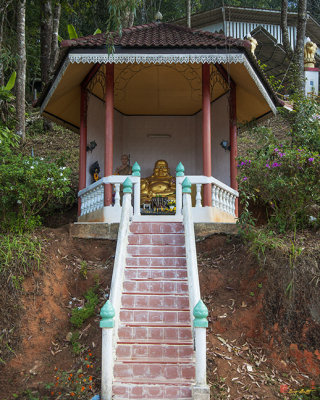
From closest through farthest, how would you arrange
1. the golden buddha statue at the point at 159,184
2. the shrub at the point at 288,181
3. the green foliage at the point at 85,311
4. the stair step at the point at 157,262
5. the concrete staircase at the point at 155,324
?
the concrete staircase at the point at 155,324 < the green foliage at the point at 85,311 < the stair step at the point at 157,262 < the shrub at the point at 288,181 < the golden buddha statue at the point at 159,184

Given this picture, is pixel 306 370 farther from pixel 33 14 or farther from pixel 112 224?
pixel 33 14

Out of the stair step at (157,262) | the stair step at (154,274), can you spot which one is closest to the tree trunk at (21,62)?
the stair step at (157,262)

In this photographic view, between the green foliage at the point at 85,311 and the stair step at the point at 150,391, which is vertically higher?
the green foliage at the point at 85,311

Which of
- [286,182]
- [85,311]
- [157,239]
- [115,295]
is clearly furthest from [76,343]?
[286,182]

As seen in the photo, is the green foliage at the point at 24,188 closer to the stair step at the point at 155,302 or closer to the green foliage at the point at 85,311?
the green foliage at the point at 85,311

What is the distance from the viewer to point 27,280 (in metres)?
7.39

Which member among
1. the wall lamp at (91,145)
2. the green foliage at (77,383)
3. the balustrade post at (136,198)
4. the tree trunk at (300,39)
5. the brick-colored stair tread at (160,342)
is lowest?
the green foliage at (77,383)

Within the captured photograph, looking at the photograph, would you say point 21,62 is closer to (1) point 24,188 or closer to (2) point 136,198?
(1) point 24,188

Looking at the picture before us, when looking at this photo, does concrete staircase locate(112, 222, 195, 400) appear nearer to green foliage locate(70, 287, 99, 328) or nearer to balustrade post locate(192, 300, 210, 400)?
balustrade post locate(192, 300, 210, 400)

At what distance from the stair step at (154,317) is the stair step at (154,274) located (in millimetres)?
667

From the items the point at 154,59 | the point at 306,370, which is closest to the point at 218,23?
the point at 154,59

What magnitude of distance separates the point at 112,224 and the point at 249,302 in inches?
122

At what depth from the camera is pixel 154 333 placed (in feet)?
20.5

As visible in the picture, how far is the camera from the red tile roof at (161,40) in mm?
9039
